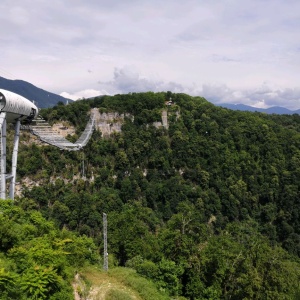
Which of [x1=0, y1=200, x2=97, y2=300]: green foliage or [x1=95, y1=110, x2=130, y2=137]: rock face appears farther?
[x1=95, y1=110, x2=130, y2=137]: rock face

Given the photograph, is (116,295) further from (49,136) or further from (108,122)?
(108,122)

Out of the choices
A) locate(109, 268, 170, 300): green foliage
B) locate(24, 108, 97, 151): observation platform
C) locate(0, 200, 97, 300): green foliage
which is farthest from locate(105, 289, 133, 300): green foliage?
locate(24, 108, 97, 151): observation platform

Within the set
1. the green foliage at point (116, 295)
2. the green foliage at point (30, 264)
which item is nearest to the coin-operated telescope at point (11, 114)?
the green foliage at point (30, 264)

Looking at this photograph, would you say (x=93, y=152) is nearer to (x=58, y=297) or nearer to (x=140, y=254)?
(x=140, y=254)

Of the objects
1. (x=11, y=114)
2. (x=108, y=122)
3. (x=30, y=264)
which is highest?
(x=11, y=114)

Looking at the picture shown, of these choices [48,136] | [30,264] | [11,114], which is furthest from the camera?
[48,136]

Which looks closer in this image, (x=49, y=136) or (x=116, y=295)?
(x=116, y=295)

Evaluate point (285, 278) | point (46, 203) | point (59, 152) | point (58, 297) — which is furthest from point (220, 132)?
point (58, 297)

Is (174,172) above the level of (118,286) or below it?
below

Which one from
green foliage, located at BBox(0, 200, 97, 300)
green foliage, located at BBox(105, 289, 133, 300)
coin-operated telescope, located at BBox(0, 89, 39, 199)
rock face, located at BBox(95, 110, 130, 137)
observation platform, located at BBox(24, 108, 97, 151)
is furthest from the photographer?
rock face, located at BBox(95, 110, 130, 137)

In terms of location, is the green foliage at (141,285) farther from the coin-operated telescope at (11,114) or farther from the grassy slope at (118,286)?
the coin-operated telescope at (11,114)

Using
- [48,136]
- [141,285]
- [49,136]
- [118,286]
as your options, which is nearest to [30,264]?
[118,286]

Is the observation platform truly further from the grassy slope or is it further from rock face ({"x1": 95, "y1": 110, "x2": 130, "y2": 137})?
rock face ({"x1": 95, "y1": 110, "x2": 130, "y2": 137})
